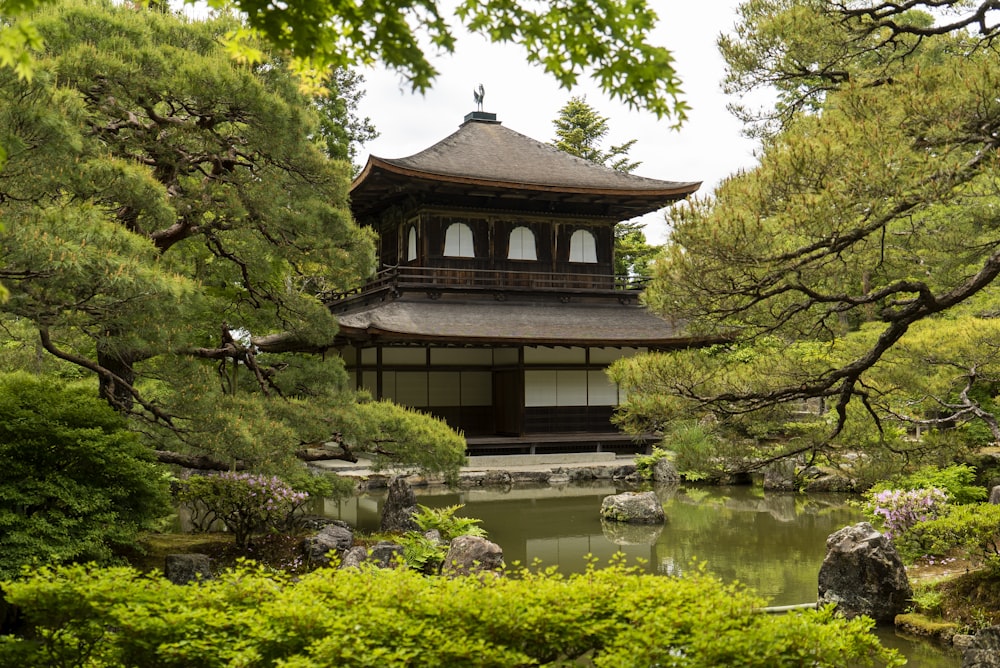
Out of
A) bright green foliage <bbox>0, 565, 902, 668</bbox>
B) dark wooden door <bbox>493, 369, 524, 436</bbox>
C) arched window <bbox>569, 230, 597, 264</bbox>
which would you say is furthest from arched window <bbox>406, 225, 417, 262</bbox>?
bright green foliage <bbox>0, 565, 902, 668</bbox>

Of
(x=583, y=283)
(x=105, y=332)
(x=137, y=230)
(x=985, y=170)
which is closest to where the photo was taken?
(x=985, y=170)

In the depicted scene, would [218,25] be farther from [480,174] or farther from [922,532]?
[480,174]

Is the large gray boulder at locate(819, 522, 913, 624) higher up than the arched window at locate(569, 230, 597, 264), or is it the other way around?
the arched window at locate(569, 230, 597, 264)

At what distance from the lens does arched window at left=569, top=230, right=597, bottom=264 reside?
72.5ft

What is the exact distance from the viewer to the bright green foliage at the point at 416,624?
3777 mm

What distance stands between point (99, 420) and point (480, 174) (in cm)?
1436

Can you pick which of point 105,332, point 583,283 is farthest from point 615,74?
point 583,283

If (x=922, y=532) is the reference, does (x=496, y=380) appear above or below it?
above

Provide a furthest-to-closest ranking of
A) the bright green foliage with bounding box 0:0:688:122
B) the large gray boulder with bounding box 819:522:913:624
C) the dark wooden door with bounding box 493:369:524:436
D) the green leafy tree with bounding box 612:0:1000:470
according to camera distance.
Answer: the dark wooden door with bounding box 493:369:524:436 → the large gray boulder with bounding box 819:522:913:624 → the green leafy tree with bounding box 612:0:1000:470 → the bright green foliage with bounding box 0:0:688:122

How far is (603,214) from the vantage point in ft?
72.9

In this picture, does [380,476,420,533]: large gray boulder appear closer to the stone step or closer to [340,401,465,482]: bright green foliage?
[340,401,465,482]: bright green foliage

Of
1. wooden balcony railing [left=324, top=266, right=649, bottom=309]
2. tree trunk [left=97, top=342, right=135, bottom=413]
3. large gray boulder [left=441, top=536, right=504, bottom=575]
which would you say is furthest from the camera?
wooden balcony railing [left=324, top=266, right=649, bottom=309]

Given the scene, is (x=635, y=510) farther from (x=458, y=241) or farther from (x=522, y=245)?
(x=522, y=245)

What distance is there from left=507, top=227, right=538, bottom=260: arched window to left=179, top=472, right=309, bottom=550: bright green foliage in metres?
12.8
